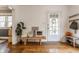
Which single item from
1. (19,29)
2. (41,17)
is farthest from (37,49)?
(41,17)

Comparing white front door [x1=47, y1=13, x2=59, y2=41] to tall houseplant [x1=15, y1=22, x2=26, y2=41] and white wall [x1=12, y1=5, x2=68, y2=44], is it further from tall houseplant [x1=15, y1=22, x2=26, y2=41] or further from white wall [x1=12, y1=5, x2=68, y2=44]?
tall houseplant [x1=15, y1=22, x2=26, y2=41]

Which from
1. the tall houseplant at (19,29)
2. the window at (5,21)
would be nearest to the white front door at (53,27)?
the tall houseplant at (19,29)

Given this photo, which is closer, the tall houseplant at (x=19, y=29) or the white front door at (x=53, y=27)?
the tall houseplant at (x=19, y=29)

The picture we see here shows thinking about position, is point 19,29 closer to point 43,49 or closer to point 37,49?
point 37,49

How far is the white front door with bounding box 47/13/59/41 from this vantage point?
284 inches

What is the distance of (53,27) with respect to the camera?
7191 millimetres

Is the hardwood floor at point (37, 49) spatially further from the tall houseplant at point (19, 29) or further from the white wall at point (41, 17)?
the white wall at point (41, 17)

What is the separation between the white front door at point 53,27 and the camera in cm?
721

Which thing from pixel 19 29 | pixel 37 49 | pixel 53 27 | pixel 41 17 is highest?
pixel 41 17
